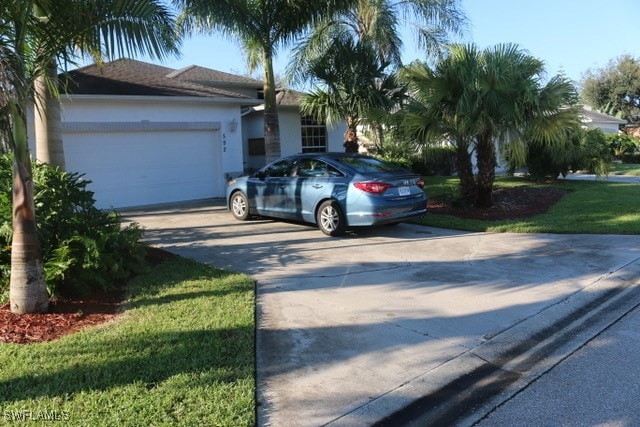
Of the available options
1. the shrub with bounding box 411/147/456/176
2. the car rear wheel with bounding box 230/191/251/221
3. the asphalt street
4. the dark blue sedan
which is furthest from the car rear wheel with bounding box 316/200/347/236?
the shrub with bounding box 411/147/456/176

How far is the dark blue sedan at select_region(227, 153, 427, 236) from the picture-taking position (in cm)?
899

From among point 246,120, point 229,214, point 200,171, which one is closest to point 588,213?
point 229,214

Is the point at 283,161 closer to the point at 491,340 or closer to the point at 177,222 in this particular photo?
the point at 177,222

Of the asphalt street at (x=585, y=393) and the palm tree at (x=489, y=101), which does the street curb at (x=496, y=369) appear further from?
the palm tree at (x=489, y=101)

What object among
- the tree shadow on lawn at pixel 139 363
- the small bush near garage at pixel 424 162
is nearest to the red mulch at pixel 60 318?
the tree shadow on lawn at pixel 139 363

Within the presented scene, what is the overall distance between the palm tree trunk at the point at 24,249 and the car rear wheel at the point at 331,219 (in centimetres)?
518

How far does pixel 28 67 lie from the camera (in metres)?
5.59

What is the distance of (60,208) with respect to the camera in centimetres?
622

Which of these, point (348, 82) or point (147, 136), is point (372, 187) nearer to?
point (348, 82)

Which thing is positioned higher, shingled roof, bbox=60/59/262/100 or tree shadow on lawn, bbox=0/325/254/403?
shingled roof, bbox=60/59/262/100

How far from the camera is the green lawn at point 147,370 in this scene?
11.1 ft

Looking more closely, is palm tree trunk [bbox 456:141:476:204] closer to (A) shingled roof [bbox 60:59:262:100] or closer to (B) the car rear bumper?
(B) the car rear bumper

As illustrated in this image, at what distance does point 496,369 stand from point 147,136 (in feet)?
40.1

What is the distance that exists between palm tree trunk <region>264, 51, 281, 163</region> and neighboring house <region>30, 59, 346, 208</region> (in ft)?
8.01
